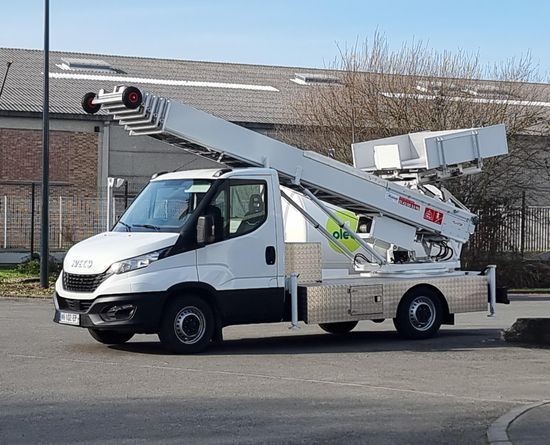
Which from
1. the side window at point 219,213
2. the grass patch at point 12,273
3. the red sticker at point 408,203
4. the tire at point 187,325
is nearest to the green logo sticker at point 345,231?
the red sticker at point 408,203

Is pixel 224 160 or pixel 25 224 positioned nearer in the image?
pixel 224 160

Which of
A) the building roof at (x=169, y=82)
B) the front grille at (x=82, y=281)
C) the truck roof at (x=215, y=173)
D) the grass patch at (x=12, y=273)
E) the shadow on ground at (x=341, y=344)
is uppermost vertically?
the building roof at (x=169, y=82)

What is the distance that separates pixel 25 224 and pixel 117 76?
45.4ft

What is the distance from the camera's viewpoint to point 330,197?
620 inches

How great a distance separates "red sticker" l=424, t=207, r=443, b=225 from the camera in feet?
53.1

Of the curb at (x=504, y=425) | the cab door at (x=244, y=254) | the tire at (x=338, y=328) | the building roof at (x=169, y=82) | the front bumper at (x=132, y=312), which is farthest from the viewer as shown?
the building roof at (x=169, y=82)

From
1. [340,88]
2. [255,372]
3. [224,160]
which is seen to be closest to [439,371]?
[255,372]

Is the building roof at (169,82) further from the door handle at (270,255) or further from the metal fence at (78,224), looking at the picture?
the door handle at (270,255)

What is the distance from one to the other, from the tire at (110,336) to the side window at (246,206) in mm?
2128

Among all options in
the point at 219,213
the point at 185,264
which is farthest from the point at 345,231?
the point at 185,264

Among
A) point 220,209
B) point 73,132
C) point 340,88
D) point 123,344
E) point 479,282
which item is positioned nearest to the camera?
point 220,209

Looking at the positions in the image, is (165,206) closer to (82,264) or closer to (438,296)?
(82,264)

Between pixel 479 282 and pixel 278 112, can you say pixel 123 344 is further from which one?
pixel 278 112

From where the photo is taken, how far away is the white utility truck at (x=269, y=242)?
13453 mm
